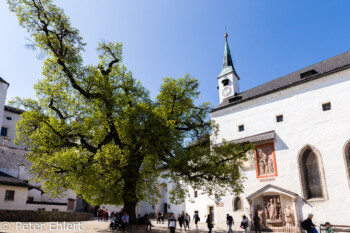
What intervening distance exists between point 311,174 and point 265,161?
3.93 meters

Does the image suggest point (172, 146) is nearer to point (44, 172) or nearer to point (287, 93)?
point (44, 172)

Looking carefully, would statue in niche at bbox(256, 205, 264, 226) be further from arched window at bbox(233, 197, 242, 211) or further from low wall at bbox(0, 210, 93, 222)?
low wall at bbox(0, 210, 93, 222)

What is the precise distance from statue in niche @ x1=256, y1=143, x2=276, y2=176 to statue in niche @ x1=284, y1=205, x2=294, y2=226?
3.25 m

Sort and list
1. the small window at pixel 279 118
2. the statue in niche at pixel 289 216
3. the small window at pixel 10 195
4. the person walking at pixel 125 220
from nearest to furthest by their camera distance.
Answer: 1. the person walking at pixel 125 220
2. the statue in niche at pixel 289 216
3. the small window at pixel 279 118
4. the small window at pixel 10 195

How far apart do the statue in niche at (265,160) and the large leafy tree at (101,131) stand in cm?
804

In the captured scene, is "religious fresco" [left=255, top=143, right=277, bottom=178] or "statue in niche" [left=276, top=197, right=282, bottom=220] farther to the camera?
"religious fresco" [left=255, top=143, right=277, bottom=178]

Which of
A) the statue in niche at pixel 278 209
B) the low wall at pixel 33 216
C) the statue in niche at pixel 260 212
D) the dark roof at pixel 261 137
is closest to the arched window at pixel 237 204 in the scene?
the statue in niche at pixel 260 212

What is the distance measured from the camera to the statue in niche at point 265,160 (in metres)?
23.6

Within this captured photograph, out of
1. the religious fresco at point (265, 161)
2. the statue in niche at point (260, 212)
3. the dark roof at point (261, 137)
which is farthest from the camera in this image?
the dark roof at point (261, 137)

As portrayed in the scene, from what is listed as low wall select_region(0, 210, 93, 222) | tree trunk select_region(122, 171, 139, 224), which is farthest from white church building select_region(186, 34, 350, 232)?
low wall select_region(0, 210, 93, 222)

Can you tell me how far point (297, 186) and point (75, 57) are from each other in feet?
64.8

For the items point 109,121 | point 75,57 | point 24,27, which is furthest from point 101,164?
point 24,27

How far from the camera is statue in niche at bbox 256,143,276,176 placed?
23641 millimetres

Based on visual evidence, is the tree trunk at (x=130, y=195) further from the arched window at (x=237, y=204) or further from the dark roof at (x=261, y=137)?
the dark roof at (x=261, y=137)
